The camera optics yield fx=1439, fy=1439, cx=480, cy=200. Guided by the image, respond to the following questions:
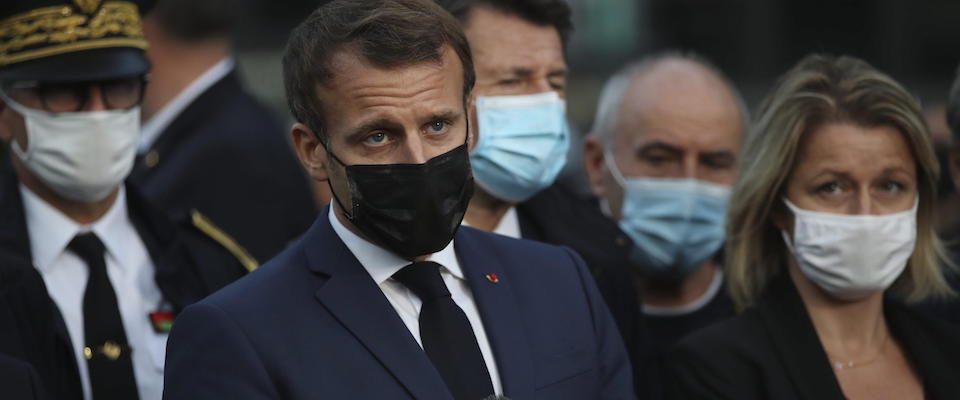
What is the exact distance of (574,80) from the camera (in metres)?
16.2

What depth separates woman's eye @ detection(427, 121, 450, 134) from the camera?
332 cm

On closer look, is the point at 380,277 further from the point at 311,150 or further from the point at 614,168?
the point at 614,168

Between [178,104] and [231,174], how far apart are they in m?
0.50

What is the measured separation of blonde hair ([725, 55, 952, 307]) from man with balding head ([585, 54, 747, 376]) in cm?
62

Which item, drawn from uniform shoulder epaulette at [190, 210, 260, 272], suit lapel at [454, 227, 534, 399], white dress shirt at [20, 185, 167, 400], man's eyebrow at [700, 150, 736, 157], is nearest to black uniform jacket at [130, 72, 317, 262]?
uniform shoulder epaulette at [190, 210, 260, 272]

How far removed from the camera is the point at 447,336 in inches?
130

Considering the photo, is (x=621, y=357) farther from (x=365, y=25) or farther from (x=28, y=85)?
(x=28, y=85)

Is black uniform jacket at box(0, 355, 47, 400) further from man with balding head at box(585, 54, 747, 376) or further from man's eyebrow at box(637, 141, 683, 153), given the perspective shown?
man's eyebrow at box(637, 141, 683, 153)

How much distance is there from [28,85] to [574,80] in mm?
12290

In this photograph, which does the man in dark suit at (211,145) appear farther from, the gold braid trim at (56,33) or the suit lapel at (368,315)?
the suit lapel at (368,315)

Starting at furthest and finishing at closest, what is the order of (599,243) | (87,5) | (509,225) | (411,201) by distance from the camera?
(599,243)
(509,225)
(87,5)
(411,201)

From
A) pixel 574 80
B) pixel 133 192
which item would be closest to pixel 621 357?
pixel 133 192

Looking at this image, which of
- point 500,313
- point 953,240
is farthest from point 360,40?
point 953,240

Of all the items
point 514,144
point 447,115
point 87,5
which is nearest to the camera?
point 447,115
